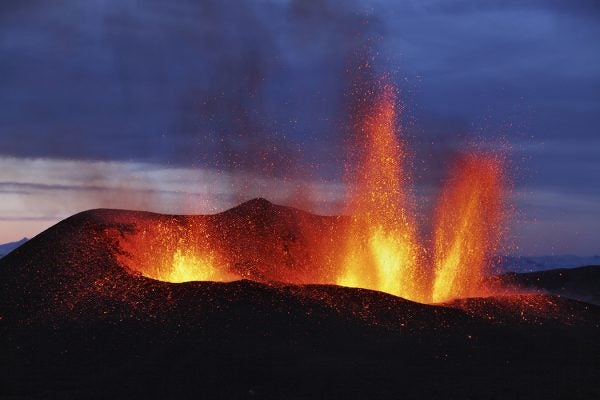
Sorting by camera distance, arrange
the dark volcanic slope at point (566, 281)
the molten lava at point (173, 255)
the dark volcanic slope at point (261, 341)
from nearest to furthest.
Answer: the dark volcanic slope at point (261, 341), the molten lava at point (173, 255), the dark volcanic slope at point (566, 281)

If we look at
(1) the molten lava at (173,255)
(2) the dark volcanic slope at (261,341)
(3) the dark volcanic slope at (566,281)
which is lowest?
(2) the dark volcanic slope at (261,341)

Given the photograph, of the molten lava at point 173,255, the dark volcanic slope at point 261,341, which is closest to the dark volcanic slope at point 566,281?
the dark volcanic slope at point 261,341

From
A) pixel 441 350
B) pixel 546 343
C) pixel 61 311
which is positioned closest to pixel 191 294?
pixel 61 311

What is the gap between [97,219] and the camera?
3000cm

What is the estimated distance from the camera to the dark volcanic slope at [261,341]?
1773cm

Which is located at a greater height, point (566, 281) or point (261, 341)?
point (566, 281)

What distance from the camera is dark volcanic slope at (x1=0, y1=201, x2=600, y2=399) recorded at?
17.7 meters

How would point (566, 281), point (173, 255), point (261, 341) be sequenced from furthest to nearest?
point (566, 281), point (173, 255), point (261, 341)

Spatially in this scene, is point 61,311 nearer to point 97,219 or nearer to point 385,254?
point 97,219

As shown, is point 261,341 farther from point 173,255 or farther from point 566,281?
point 566,281

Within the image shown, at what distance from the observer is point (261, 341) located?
1995 cm

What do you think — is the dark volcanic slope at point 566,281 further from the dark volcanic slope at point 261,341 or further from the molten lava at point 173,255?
the molten lava at point 173,255

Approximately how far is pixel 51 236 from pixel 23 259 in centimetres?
138

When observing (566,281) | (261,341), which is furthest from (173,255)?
(566,281)
